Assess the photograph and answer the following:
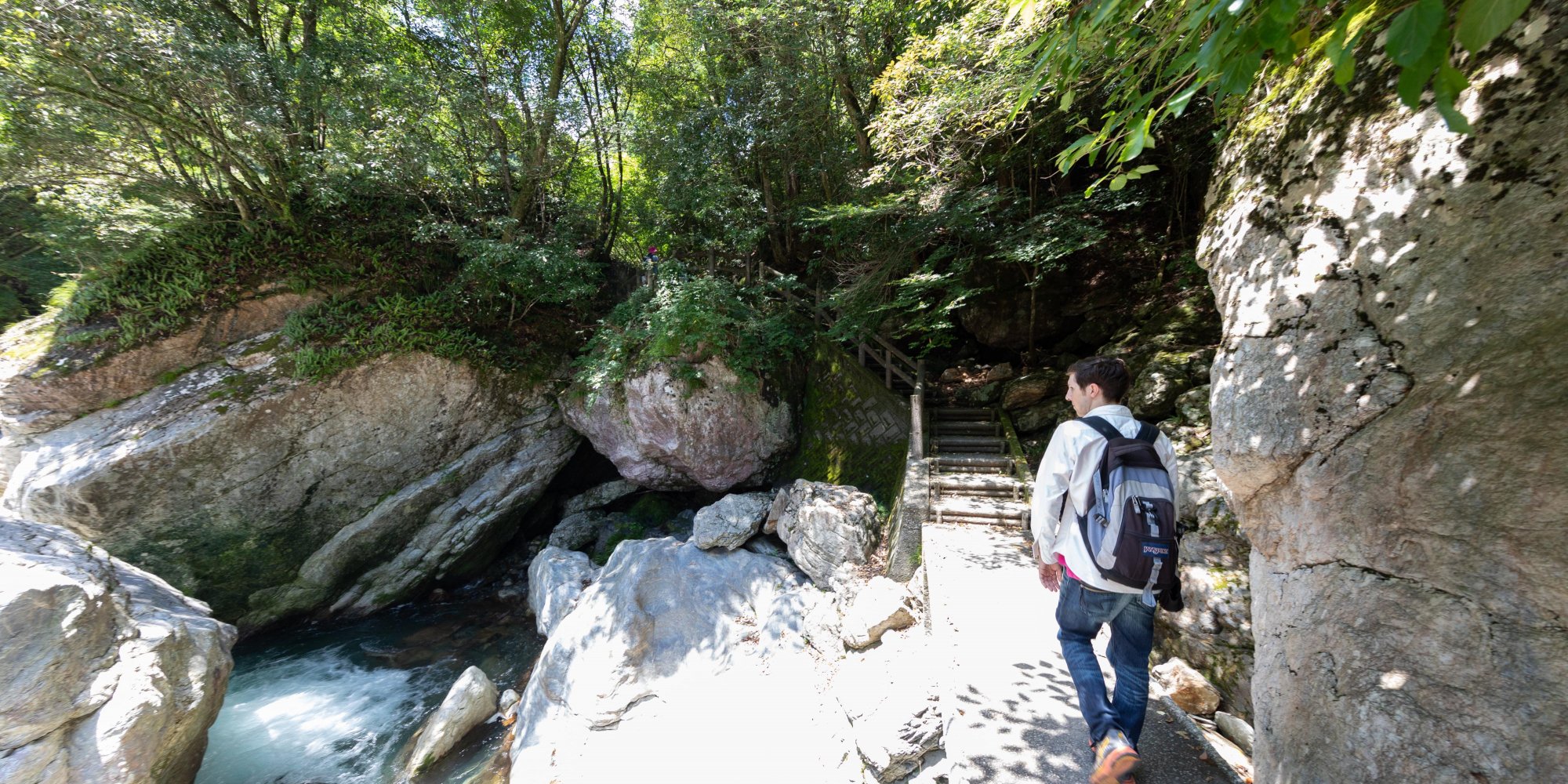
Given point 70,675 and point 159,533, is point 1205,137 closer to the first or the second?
point 70,675

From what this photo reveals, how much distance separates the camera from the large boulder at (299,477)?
6.89 meters

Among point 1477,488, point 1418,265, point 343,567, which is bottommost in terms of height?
point 343,567

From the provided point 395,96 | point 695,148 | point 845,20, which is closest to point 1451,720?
point 845,20

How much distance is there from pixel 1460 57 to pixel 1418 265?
610 mm

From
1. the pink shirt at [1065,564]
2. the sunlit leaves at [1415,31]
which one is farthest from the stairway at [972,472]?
the sunlit leaves at [1415,31]

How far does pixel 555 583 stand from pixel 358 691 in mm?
2765

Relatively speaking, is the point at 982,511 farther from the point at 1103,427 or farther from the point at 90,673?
the point at 90,673

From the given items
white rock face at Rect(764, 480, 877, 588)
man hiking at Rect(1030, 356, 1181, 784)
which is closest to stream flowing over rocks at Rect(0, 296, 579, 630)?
white rock face at Rect(764, 480, 877, 588)

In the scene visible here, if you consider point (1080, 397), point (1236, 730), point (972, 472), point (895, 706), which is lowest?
point (895, 706)

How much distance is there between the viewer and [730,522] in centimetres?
712

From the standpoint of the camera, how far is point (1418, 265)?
5.07 feet

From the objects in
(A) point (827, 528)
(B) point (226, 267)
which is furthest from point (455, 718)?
(B) point (226, 267)

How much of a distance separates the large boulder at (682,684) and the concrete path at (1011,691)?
150 centimetres

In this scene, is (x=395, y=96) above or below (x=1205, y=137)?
above
